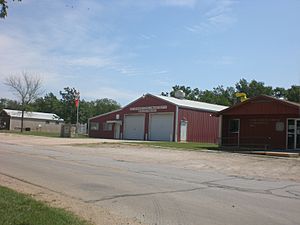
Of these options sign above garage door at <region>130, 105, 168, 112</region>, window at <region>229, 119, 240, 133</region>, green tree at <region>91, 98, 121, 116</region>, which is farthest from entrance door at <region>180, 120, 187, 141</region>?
green tree at <region>91, 98, 121, 116</region>

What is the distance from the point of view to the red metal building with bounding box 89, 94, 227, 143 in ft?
153

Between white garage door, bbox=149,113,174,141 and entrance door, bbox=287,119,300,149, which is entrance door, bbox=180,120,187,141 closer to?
white garage door, bbox=149,113,174,141

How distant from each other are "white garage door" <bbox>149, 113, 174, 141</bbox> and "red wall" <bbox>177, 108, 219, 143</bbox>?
1.35 meters

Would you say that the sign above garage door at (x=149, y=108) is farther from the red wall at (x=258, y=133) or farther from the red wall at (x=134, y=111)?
the red wall at (x=258, y=133)

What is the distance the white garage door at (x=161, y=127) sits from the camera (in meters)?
46.9

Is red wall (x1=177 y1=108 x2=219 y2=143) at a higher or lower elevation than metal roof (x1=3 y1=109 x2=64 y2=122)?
lower

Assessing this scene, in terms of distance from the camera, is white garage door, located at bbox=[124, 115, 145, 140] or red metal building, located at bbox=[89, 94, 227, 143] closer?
red metal building, located at bbox=[89, 94, 227, 143]

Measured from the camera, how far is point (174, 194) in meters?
10.4

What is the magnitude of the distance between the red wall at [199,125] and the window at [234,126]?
12.5 meters

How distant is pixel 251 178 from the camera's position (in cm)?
1500

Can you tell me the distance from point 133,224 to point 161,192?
350 centimetres

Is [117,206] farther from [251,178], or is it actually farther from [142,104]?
[142,104]

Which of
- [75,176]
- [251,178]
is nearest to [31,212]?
[75,176]

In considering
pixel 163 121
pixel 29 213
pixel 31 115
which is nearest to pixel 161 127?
pixel 163 121
